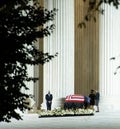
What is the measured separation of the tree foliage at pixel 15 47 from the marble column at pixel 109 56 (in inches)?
1078

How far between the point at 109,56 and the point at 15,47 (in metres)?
28.4

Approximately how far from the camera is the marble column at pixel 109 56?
3838 centimetres

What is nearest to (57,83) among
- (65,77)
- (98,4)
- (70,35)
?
(65,77)

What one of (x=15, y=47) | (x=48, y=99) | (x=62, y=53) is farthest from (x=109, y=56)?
(x=15, y=47)

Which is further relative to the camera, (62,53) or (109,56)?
(109,56)

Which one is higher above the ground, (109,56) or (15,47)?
(109,56)

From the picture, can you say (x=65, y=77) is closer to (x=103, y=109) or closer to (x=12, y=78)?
(x=103, y=109)

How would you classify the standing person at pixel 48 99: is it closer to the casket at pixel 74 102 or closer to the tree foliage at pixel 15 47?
the casket at pixel 74 102

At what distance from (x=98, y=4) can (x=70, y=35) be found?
31234 mm

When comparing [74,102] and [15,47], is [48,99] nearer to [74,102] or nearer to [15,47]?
[74,102]

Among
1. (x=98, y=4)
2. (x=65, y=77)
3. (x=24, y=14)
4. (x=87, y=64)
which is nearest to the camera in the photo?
(x=98, y=4)

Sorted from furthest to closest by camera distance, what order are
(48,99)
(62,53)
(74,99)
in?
1. (62,53)
2. (48,99)
3. (74,99)

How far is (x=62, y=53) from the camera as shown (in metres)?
38.1

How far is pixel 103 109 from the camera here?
127 feet
